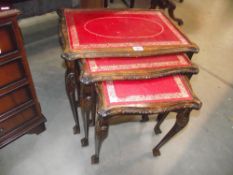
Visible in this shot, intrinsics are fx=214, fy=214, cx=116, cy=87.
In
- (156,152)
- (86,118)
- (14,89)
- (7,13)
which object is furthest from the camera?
(156,152)

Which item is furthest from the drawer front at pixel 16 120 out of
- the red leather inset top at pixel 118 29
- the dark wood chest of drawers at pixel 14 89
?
the red leather inset top at pixel 118 29

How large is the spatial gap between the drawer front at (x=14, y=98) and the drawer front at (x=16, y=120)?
7cm

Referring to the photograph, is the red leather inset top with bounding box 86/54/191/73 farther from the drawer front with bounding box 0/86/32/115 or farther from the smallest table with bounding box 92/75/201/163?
the drawer front with bounding box 0/86/32/115

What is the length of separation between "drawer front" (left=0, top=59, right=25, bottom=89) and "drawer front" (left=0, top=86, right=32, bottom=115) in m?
0.08

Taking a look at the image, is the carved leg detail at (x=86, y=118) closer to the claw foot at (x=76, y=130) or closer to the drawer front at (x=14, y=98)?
the claw foot at (x=76, y=130)

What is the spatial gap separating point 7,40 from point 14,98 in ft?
1.14

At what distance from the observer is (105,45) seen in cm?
104

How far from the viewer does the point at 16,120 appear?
4.05ft

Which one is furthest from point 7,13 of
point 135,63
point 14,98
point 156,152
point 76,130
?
point 156,152

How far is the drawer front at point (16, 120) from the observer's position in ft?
3.92

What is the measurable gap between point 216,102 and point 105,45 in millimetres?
1237

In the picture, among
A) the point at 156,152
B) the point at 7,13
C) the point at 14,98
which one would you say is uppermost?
the point at 7,13

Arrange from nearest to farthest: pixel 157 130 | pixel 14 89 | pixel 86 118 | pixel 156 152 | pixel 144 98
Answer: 1. pixel 144 98
2. pixel 14 89
3. pixel 86 118
4. pixel 156 152
5. pixel 157 130

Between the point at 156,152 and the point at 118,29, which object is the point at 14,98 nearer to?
the point at 118,29
